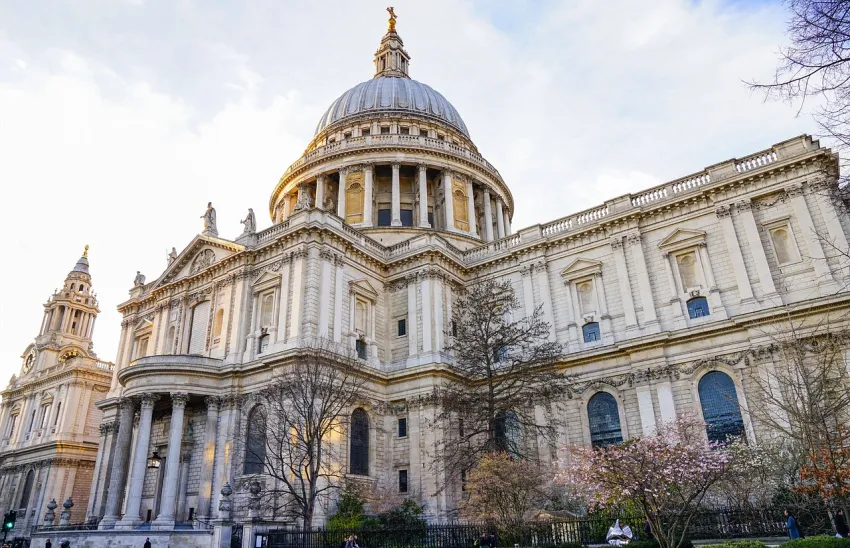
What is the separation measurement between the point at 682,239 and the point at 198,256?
2909cm

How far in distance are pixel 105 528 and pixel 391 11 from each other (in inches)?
2310

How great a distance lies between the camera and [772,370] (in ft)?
85.6

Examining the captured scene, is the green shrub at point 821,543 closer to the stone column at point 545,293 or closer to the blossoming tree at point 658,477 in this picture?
the blossoming tree at point 658,477

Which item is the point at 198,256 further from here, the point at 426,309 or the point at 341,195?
the point at 426,309

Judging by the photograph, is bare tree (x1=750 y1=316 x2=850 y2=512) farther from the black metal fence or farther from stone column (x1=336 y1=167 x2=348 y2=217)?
stone column (x1=336 y1=167 x2=348 y2=217)

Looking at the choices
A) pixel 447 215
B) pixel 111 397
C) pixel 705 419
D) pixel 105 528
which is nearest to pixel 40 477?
pixel 111 397

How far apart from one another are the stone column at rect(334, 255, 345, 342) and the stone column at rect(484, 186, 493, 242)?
19.2 meters

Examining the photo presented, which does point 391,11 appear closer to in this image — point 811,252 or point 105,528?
point 811,252

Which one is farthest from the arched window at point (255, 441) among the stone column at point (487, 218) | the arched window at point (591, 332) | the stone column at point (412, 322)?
the stone column at point (487, 218)

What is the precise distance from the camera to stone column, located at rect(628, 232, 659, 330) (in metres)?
30.1

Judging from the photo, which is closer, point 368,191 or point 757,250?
point 757,250

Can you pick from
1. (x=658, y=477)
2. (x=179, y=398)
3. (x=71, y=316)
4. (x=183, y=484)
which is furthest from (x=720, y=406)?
(x=71, y=316)

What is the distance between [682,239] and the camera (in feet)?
101

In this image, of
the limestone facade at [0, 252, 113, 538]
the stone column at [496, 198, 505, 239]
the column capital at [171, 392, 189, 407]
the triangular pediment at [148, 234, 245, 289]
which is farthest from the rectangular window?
the limestone facade at [0, 252, 113, 538]
